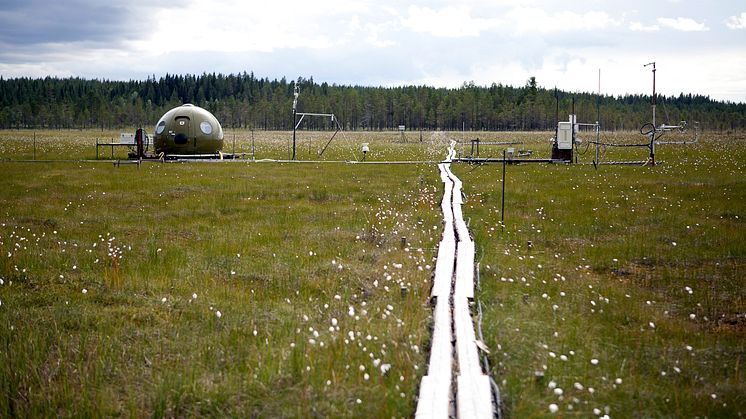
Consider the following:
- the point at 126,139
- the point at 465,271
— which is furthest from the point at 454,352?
the point at 126,139

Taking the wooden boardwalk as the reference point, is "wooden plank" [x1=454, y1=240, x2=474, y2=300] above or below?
above

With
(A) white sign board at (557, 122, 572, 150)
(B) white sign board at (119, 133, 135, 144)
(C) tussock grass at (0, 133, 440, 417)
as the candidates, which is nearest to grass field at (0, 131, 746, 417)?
(C) tussock grass at (0, 133, 440, 417)

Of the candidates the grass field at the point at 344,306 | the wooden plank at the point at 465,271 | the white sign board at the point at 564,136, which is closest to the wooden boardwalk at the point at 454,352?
the wooden plank at the point at 465,271

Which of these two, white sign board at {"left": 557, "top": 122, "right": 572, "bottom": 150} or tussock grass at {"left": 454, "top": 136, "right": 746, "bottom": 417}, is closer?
tussock grass at {"left": 454, "top": 136, "right": 746, "bottom": 417}

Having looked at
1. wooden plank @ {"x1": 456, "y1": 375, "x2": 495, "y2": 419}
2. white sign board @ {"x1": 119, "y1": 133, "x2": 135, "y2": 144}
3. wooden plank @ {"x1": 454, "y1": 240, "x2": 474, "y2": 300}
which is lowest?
wooden plank @ {"x1": 456, "y1": 375, "x2": 495, "y2": 419}

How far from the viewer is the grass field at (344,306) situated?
25.4ft

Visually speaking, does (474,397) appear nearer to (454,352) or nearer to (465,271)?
(454,352)

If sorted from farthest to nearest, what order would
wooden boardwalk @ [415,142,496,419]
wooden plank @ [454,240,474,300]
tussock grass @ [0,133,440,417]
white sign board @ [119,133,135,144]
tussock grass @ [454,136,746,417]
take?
white sign board @ [119,133,135,144] < wooden plank @ [454,240,474,300] < tussock grass @ [454,136,746,417] < tussock grass @ [0,133,440,417] < wooden boardwalk @ [415,142,496,419]

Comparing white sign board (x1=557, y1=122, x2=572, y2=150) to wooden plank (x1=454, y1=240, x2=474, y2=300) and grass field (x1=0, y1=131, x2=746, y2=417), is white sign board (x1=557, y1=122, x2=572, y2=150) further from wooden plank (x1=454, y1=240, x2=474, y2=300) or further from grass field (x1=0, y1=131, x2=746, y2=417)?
wooden plank (x1=454, y1=240, x2=474, y2=300)

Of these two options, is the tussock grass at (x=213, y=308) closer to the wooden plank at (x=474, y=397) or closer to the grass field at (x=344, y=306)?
the grass field at (x=344, y=306)

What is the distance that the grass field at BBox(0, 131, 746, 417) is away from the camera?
7.73m

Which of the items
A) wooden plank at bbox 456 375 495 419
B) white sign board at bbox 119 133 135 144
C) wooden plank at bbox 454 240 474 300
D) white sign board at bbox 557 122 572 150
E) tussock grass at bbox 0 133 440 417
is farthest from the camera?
white sign board at bbox 119 133 135 144

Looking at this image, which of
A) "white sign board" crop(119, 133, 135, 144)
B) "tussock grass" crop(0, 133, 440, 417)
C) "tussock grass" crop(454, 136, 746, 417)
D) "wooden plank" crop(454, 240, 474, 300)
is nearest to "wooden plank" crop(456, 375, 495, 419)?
"tussock grass" crop(454, 136, 746, 417)

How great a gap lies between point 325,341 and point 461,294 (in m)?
3.05
